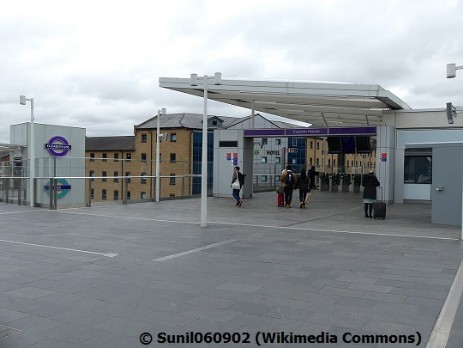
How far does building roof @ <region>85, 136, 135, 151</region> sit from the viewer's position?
7522cm

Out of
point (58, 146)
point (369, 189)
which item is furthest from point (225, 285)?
point (58, 146)

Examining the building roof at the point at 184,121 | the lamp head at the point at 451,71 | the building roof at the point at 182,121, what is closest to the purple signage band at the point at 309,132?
the lamp head at the point at 451,71

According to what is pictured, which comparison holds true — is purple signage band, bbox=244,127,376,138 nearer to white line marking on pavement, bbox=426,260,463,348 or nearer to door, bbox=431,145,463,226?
door, bbox=431,145,463,226

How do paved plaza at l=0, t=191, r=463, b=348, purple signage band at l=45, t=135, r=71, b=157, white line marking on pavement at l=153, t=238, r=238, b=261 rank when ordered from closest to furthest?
paved plaza at l=0, t=191, r=463, b=348, white line marking on pavement at l=153, t=238, r=238, b=261, purple signage band at l=45, t=135, r=71, b=157

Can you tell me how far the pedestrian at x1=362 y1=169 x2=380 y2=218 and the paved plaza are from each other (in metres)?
2.75

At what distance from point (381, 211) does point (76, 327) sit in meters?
11.9

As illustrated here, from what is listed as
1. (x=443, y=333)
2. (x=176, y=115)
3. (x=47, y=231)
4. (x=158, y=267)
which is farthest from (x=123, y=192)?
(x=176, y=115)

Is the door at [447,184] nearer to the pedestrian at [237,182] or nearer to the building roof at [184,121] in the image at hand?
the pedestrian at [237,182]

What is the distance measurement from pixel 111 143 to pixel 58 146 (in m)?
48.0

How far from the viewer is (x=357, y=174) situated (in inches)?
1291

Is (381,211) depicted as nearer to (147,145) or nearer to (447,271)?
(447,271)

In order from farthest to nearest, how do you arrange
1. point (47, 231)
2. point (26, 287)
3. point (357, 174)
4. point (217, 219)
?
point (357, 174) → point (217, 219) → point (47, 231) → point (26, 287)

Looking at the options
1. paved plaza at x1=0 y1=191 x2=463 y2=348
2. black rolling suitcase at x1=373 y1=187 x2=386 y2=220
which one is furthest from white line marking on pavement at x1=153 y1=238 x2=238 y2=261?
black rolling suitcase at x1=373 y1=187 x2=386 y2=220

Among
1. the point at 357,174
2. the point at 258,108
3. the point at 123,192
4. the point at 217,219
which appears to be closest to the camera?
the point at 217,219
